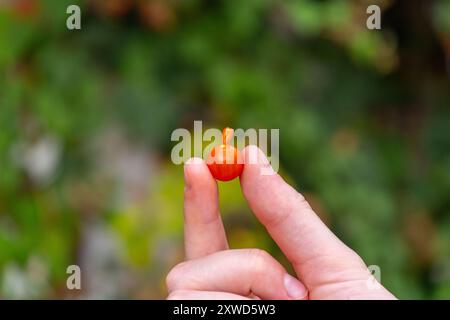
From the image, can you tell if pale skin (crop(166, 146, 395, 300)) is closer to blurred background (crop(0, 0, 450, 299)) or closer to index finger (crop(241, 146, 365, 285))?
index finger (crop(241, 146, 365, 285))

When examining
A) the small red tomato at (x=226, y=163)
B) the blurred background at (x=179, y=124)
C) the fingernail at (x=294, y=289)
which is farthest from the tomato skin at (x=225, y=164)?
the blurred background at (x=179, y=124)

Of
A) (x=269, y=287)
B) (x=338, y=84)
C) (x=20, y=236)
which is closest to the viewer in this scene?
(x=269, y=287)

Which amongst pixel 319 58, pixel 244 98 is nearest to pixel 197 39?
pixel 244 98

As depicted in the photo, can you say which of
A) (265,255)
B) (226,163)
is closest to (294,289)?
(265,255)

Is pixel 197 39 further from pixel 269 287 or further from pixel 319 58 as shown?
pixel 269 287

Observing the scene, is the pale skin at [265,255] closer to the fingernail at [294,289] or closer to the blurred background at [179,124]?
the fingernail at [294,289]

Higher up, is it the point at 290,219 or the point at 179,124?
the point at 179,124

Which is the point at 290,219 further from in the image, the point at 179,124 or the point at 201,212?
the point at 179,124
